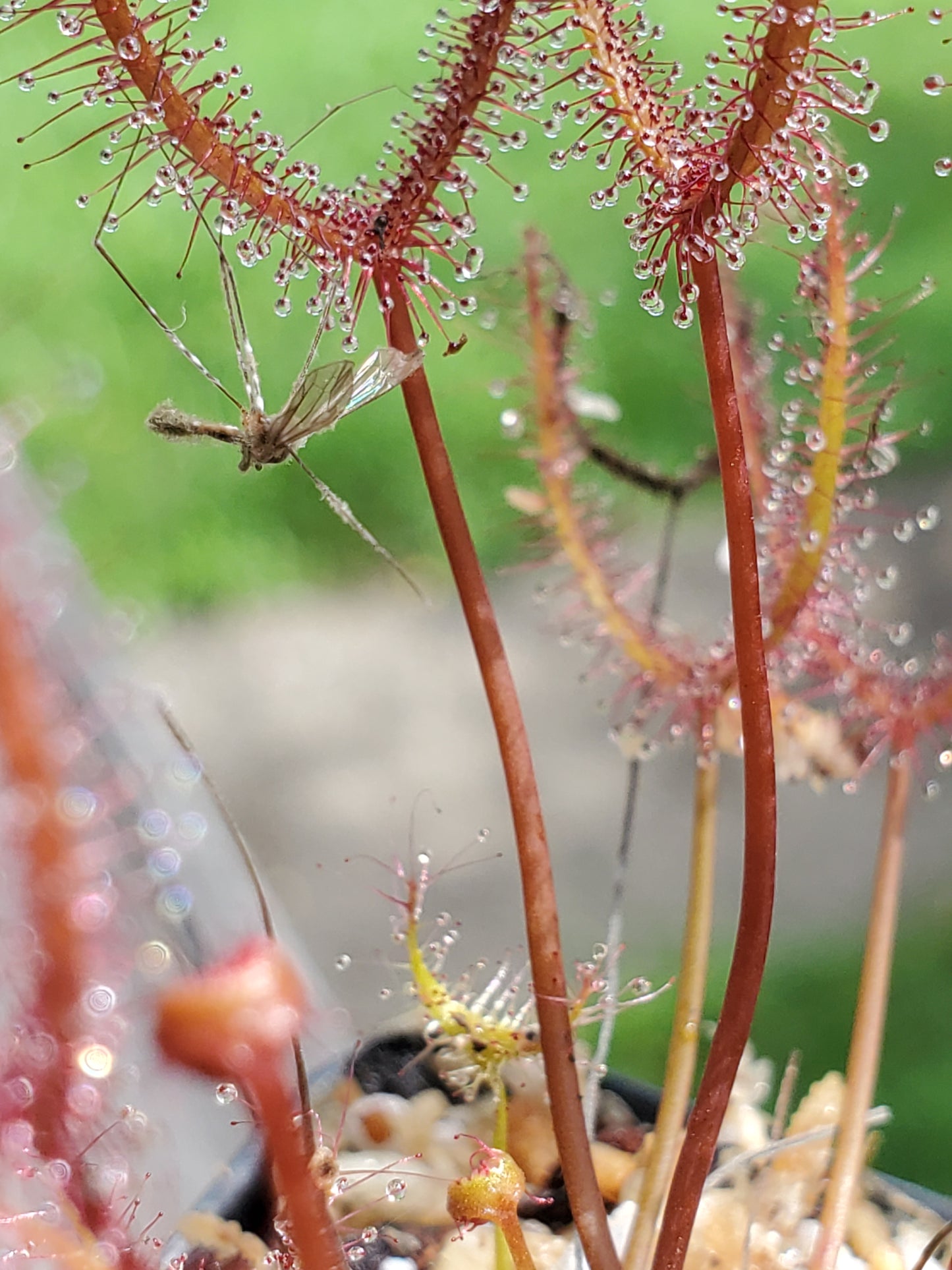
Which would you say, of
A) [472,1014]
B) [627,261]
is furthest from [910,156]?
[472,1014]

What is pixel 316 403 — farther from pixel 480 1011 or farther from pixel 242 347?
pixel 480 1011

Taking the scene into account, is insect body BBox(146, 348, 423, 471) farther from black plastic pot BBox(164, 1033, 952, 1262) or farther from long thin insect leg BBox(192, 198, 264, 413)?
black plastic pot BBox(164, 1033, 952, 1262)

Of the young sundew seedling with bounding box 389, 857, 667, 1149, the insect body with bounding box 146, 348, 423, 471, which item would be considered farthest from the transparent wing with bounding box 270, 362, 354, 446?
the young sundew seedling with bounding box 389, 857, 667, 1149

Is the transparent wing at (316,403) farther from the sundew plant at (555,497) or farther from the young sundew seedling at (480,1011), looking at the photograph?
the young sundew seedling at (480,1011)

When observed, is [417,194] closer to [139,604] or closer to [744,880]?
[744,880]

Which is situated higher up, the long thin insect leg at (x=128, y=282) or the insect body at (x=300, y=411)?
the long thin insect leg at (x=128, y=282)

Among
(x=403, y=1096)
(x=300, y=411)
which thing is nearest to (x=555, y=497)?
(x=300, y=411)

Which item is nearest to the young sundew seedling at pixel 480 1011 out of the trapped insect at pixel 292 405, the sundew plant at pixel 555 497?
the sundew plant at pixel 555 497
